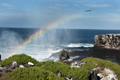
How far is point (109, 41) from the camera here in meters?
92.1

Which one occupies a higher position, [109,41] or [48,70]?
[48,70]

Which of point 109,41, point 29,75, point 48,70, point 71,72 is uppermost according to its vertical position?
point 29,75

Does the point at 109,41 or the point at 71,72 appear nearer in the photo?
the point at 71,72

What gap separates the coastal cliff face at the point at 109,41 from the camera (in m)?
89.3

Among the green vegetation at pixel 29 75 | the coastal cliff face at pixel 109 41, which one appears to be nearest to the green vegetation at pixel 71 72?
the green vegetation at pixel 29 75

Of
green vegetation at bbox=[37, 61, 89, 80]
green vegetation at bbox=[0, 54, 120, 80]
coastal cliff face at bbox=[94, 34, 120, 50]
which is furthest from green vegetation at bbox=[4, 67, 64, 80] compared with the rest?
coastal cliff face at bbox=[94, 34, 120, 50]

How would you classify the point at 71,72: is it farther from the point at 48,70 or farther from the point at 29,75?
the point at 29,75

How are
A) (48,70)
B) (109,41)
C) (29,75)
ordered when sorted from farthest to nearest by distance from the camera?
(109,41) < (48,70) < (29,75)

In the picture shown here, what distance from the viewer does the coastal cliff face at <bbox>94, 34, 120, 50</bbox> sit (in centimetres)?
8931

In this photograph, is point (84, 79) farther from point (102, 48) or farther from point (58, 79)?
point (102, 48)

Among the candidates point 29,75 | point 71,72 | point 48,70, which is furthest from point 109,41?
point 29,75

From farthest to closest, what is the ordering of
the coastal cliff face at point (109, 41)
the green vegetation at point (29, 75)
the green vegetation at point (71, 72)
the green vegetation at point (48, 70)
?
the coastal cliff face at point (109, 41) → the green vegetation at point (71, 72) → the green vegetation at point (48, 70) → the green vegetation at point (29, 75)

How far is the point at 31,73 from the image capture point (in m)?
12.1

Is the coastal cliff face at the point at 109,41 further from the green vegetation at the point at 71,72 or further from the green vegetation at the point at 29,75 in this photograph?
the green vegetation at the point at 29,75
